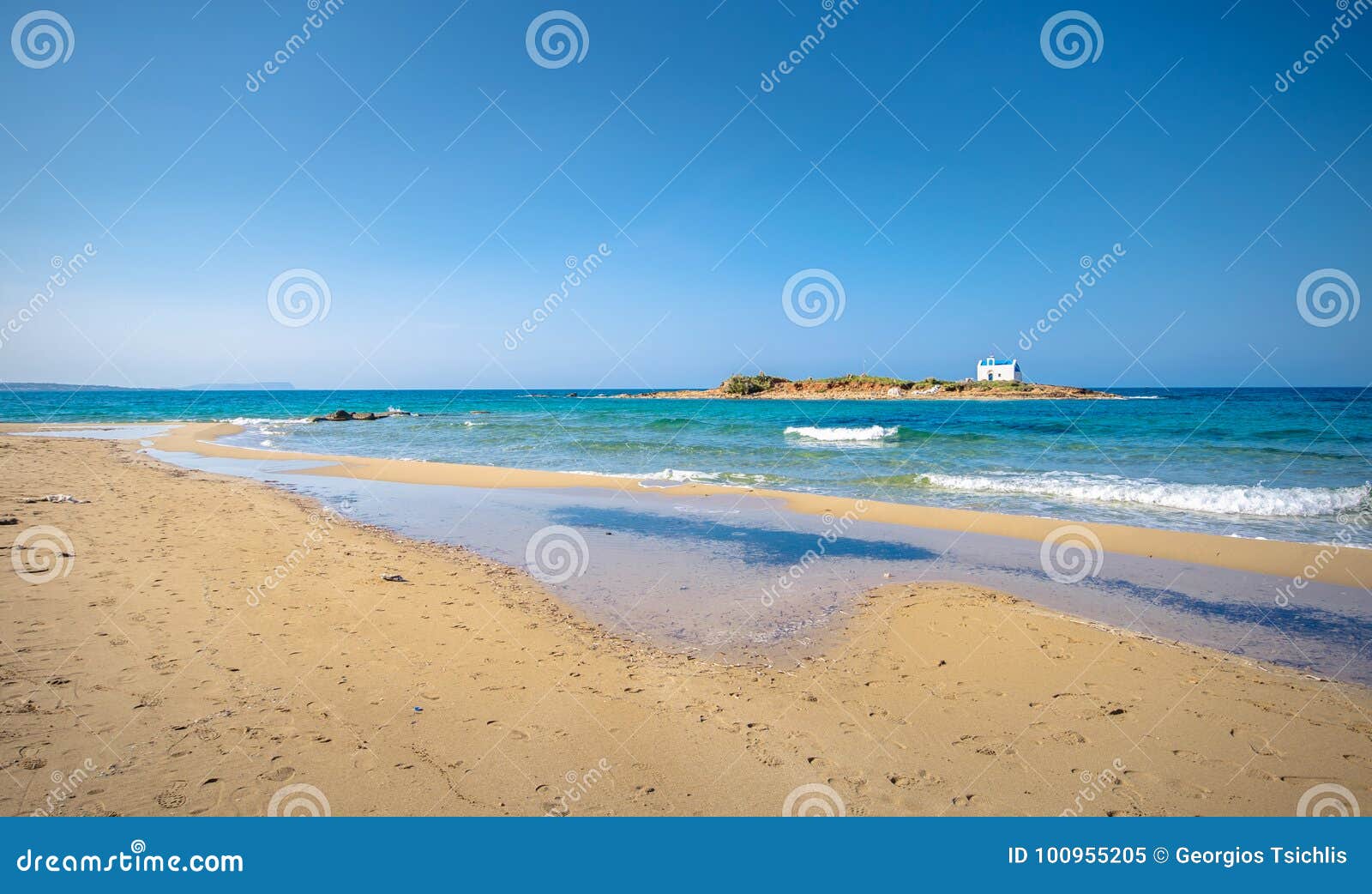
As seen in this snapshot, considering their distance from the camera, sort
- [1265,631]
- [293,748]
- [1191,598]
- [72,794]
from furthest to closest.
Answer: [1191,598]
[1265,631]
[293,748]
[72,794]

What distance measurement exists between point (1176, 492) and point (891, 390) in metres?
59.6

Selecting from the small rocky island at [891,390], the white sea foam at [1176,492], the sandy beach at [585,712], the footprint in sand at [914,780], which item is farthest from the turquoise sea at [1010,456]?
the small rocky island at [891,390]

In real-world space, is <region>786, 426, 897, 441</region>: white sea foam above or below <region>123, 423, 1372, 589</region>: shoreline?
above

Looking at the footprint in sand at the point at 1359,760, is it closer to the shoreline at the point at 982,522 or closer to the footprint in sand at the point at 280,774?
the shoreline at the point at 982,522

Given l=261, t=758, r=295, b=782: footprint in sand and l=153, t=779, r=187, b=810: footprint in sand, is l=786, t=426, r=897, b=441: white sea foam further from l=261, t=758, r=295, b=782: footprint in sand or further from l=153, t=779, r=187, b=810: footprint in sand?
l=153, t=779, r=187, b=810: footprint in sand

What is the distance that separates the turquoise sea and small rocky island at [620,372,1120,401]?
25.3m

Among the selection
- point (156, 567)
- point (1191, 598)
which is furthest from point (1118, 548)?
point (156, 567)

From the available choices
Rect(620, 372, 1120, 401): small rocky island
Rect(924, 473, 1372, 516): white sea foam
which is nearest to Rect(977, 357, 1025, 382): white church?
Rect(620, 372, 1120, 401): small rocky island

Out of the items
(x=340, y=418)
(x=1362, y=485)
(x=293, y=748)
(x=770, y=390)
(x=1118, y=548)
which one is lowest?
(x=293, y=748)

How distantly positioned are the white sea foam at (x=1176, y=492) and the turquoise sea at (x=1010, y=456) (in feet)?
0.14

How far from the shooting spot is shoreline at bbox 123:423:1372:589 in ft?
27.1

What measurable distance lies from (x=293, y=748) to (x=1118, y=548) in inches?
414

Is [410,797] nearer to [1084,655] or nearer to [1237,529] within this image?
[1084,655]

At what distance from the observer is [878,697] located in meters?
4.52
